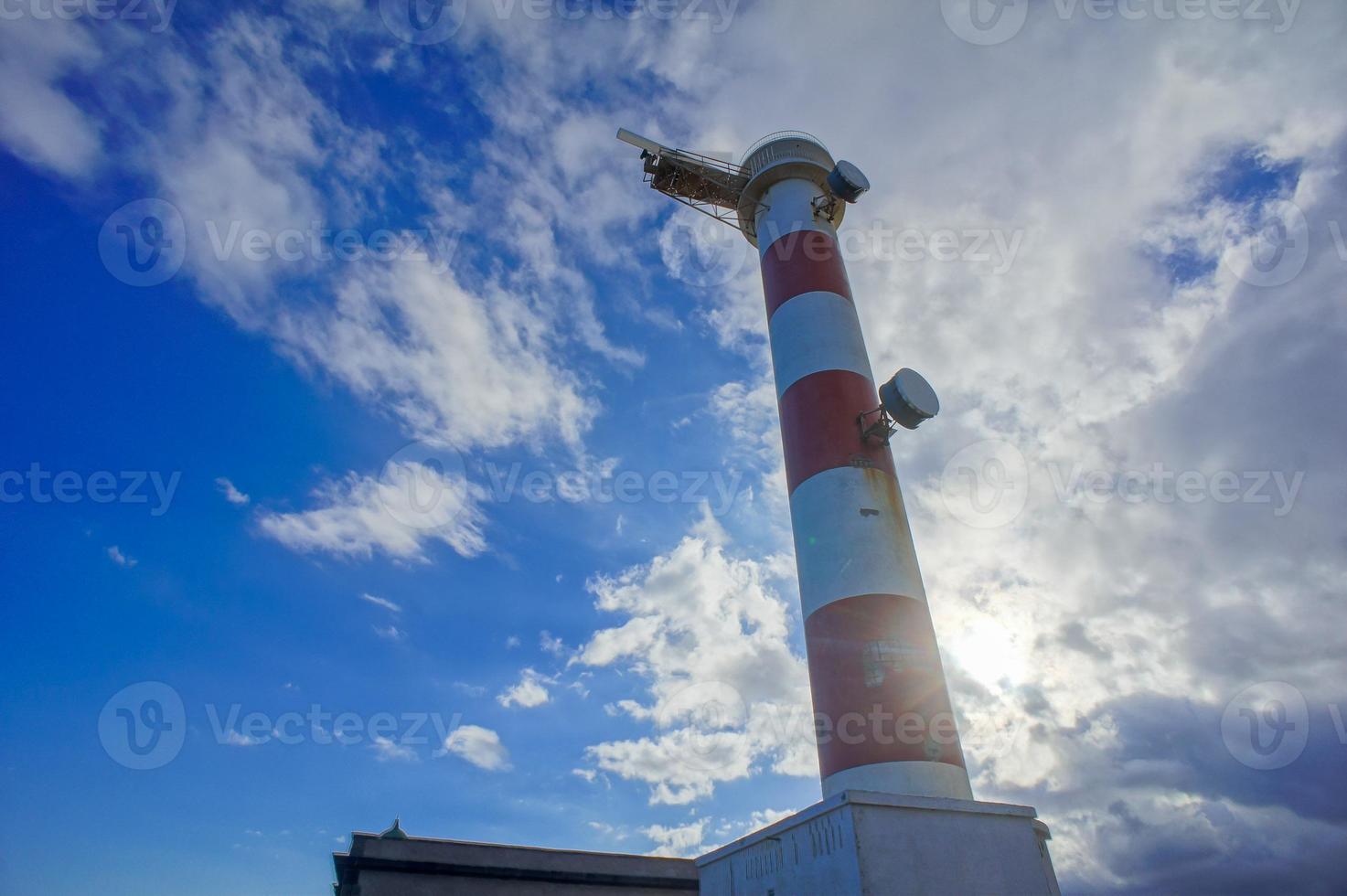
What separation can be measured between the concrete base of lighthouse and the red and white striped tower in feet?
5.01

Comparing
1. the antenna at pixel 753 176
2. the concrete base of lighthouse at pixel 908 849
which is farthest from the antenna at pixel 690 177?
the concrete base of lighthouse at pixel 908 849

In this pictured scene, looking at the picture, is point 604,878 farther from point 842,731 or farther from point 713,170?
point 713,170

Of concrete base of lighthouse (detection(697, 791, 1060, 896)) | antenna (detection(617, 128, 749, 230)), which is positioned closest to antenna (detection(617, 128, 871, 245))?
antenna (detection(617, 128, 749, 230))

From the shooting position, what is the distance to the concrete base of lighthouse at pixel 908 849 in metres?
8.17

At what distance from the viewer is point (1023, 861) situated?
8859 millimetres

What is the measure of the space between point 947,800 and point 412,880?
11.8 metres

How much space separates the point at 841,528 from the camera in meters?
12.9

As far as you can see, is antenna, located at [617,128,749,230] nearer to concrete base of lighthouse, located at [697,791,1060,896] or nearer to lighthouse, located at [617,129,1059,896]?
lighthouse, located at [617,129,1059,896]

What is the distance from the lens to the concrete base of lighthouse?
817cm

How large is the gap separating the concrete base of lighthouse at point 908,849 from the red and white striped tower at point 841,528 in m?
1.53

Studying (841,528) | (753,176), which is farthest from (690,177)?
(841,528)

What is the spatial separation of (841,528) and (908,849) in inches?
221

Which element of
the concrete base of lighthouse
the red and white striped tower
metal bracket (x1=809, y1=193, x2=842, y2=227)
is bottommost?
the concrete base of lighthouse

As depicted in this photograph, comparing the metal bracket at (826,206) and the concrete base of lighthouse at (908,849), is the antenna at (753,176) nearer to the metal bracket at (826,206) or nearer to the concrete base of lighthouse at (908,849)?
the metal bracket at (826,206)
